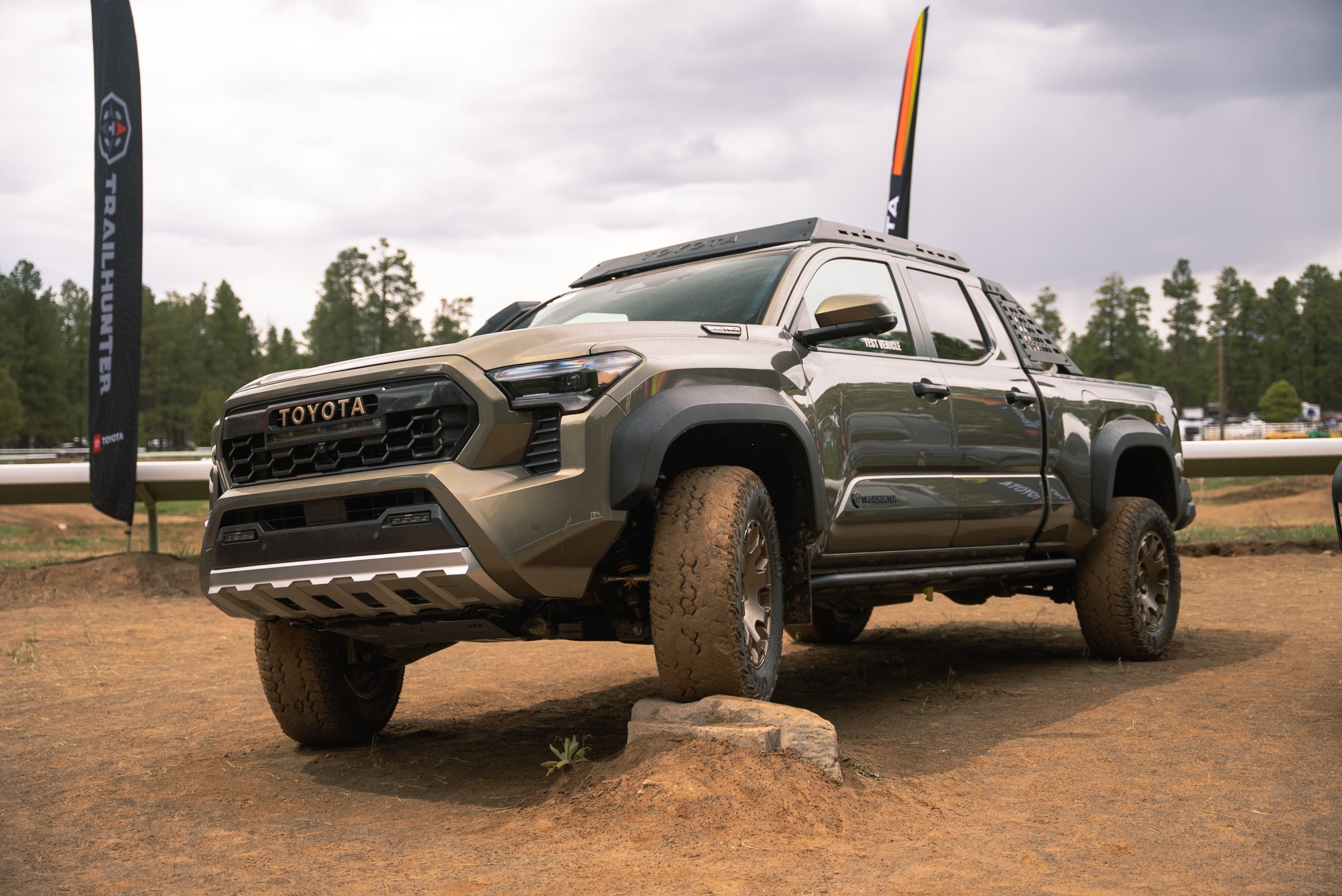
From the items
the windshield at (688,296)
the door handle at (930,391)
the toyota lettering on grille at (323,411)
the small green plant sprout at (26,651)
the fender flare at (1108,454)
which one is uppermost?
the windshield at (688,296)

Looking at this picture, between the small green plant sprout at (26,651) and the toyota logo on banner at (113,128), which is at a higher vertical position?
the toyota logo on banner at (113,128)

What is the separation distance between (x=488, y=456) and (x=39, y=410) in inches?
3062

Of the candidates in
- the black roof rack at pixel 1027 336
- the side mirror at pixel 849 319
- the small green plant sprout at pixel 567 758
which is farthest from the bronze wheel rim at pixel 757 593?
the black roof rack at pixel 1027 336

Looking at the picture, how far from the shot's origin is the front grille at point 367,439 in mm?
3680

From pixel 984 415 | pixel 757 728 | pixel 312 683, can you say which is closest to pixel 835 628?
pixel 984 415

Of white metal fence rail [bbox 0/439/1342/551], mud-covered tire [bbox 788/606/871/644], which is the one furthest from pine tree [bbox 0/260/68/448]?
mud-covered tire [bbox 788/606/871/644]

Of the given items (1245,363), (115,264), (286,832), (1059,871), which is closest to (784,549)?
(1059,871)

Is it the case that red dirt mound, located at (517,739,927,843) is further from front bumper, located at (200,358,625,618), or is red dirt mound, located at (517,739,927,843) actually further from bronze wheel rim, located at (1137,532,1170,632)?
bronze wheel rim, located at (1137,532,1170,632)

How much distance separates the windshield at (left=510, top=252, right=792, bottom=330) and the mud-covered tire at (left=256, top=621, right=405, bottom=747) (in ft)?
5.39

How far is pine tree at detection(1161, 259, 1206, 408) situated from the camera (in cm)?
9743

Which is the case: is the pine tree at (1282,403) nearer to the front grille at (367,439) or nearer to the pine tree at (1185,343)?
the pine tree at (1185,343)

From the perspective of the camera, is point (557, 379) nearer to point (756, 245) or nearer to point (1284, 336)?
point (756, 245)

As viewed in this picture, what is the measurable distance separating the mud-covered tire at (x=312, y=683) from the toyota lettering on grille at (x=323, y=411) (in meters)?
1.04

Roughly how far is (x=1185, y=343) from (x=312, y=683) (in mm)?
113259
